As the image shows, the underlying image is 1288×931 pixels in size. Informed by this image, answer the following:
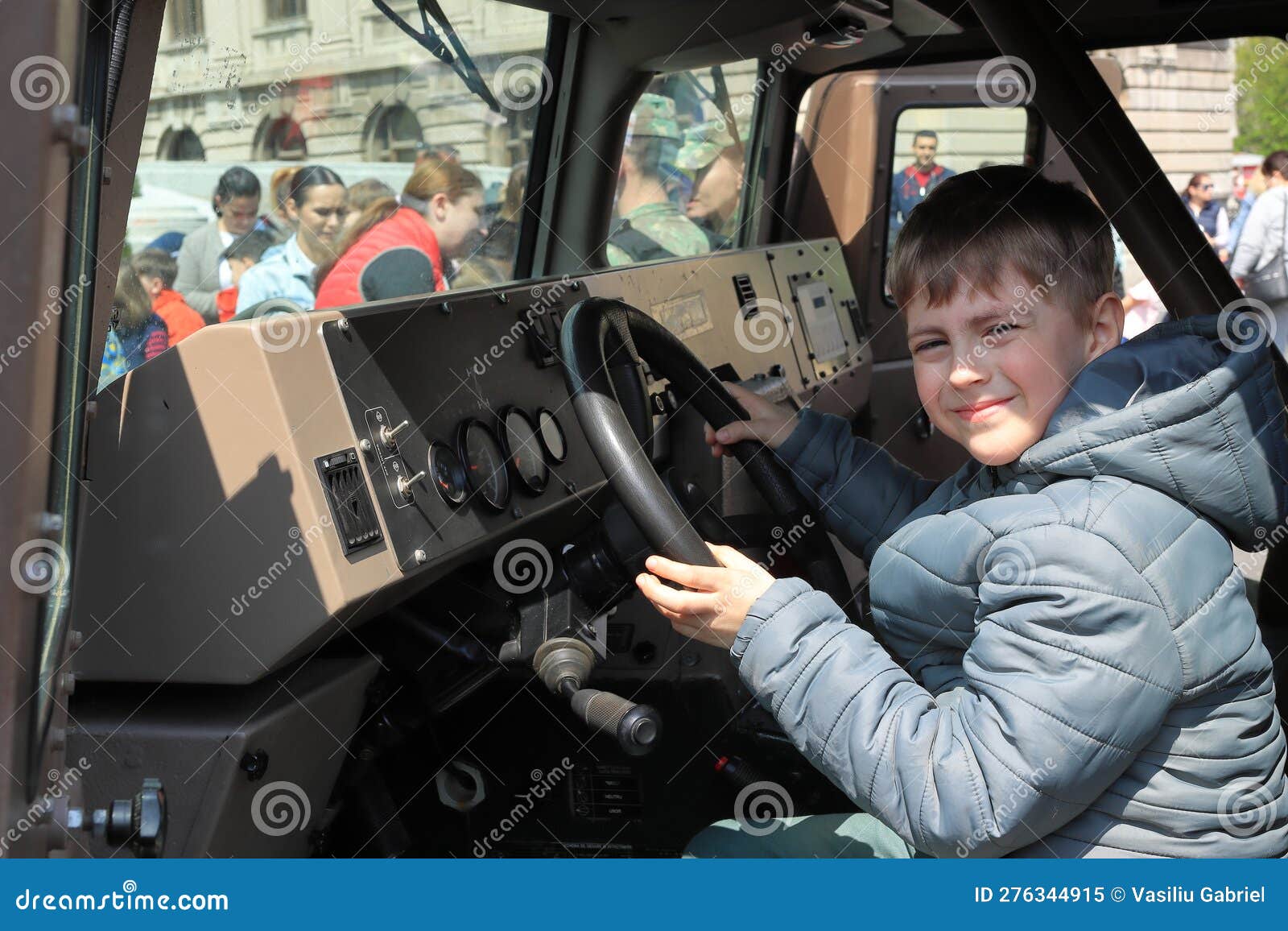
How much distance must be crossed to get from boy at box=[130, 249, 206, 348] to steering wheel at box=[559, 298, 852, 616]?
79cm

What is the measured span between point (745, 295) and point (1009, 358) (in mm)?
1840

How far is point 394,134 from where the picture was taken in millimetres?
2672

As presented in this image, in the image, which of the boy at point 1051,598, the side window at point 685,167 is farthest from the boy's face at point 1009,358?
the side window at point 685,167

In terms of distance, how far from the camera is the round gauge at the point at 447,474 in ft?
5.47

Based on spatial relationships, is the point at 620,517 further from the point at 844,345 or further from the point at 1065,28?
the point at 844,345

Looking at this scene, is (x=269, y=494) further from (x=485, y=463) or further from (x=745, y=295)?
(x=745, y=295)

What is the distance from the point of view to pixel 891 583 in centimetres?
136

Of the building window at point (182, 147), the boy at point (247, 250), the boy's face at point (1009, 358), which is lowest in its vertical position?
the boy at point (247, 250)

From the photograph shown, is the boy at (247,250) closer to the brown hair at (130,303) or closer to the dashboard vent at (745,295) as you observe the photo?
the brown hair at (130,303)

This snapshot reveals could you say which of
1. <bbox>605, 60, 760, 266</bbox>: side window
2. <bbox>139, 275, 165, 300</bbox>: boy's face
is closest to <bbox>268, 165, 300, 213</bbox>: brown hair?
<bbox>139, 275, 165, 300</bbox>: boy's face

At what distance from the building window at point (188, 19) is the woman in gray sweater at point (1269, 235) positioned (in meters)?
6.24

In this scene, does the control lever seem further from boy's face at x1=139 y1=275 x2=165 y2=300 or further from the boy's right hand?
boy's face at x1=139 y1=275 x2=165 y2=300

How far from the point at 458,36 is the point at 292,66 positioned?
12.9 inches

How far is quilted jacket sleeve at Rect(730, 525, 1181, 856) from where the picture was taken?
1104 mm
